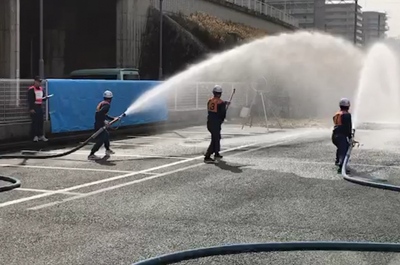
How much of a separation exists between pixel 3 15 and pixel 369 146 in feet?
57.0

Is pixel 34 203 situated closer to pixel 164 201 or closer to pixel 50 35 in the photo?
pixel 164 201

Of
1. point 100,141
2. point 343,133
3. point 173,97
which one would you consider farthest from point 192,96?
point 343,133

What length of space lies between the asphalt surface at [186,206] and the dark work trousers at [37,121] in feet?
8.30

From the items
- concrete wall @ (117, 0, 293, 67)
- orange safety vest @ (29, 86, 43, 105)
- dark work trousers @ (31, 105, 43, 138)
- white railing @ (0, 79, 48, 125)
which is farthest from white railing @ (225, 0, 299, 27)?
dark work trousers @ (31, 105, 43, 138)

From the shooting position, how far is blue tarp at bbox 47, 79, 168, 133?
17328 mm

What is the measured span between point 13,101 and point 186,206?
9754mm

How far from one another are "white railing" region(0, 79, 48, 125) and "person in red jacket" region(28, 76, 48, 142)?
0.47 meters

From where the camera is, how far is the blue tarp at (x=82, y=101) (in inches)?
682

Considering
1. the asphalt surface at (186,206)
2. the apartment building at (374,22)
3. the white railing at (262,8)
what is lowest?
the asphalt surface at (186,206)

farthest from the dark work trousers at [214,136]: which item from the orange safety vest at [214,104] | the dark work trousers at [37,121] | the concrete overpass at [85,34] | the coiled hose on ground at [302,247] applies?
the concrete overpass at [85,34]

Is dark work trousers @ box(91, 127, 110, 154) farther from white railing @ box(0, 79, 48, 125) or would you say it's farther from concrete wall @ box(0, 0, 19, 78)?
concrete wall @ box(0, 0, 19, 78)

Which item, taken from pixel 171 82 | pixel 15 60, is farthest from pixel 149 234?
pixel 15 60

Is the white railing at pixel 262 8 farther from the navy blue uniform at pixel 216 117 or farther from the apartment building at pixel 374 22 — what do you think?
the navy blue uniform at pixel 216 117

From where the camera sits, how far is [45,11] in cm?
3653
